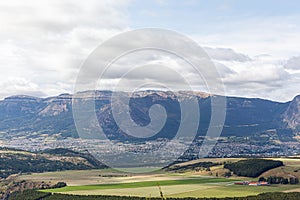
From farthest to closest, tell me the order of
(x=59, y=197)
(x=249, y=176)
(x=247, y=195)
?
(x=249, y=176) → (x=59, y=197) → (x=247, y=195)

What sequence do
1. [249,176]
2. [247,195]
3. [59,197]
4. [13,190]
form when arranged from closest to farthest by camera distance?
[247,195]
[59,197]
[13,190]
[249,176]

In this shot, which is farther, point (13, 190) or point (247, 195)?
point (13, 190)

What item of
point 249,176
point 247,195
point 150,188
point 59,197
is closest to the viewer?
point 247,195

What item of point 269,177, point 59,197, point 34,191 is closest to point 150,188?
point 59,197

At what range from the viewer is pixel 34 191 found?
158 m

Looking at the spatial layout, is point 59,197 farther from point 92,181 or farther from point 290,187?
point 290,187

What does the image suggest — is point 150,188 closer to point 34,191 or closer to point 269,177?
point 34,191

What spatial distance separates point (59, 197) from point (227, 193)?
177ft

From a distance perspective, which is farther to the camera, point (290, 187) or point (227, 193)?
point (290, 187)

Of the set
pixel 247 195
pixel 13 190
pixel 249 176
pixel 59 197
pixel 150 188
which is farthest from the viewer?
pixel 249 176

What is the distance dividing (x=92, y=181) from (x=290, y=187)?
8046 cm

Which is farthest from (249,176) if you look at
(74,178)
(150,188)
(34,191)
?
(34,191)

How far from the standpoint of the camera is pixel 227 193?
439 feet

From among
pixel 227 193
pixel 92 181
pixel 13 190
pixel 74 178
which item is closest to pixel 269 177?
pixel 227 193
